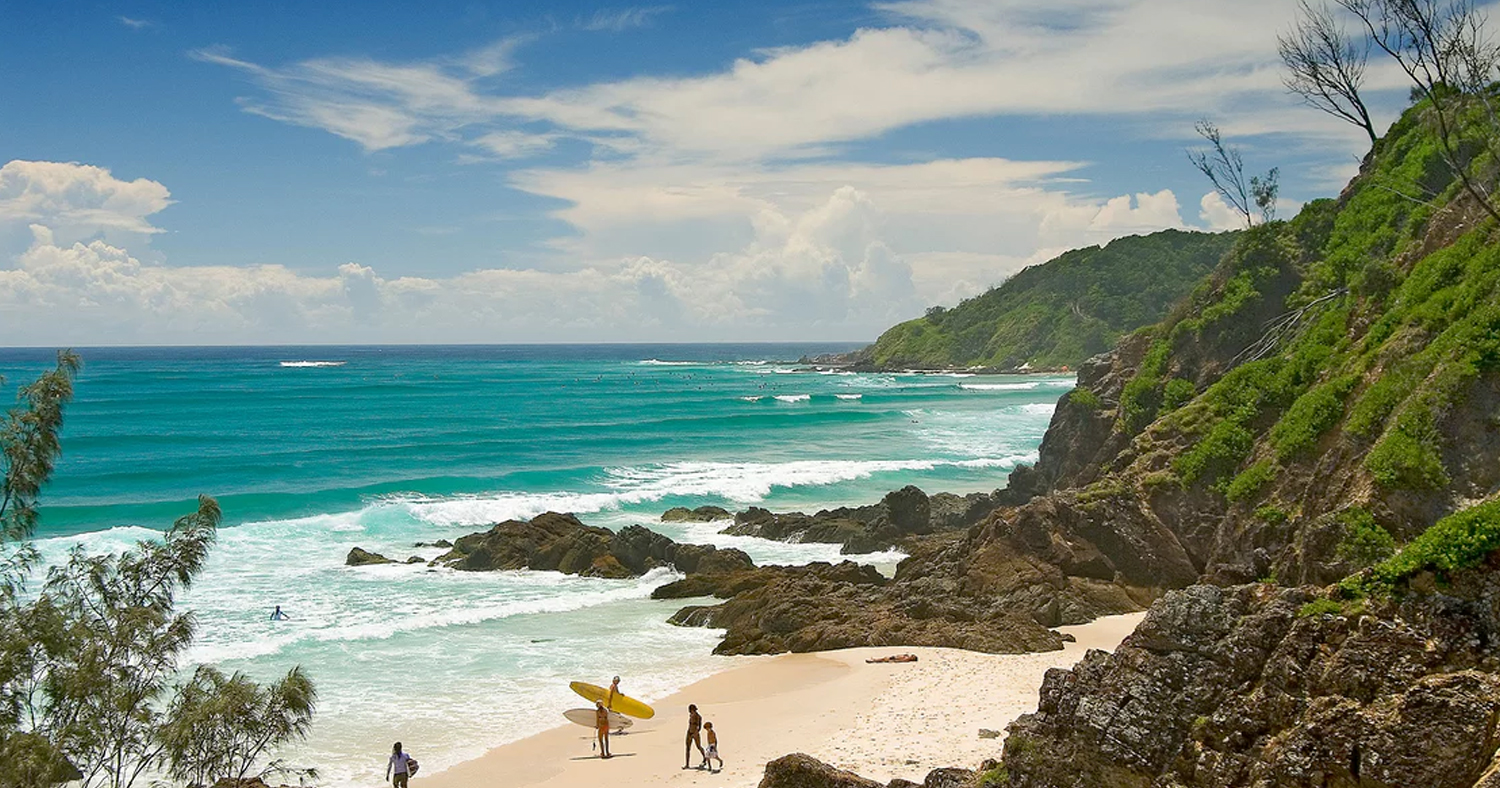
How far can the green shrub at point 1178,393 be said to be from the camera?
27.3m

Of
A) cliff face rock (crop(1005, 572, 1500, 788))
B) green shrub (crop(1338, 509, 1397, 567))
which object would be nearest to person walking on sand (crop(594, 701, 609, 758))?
cliff face rock (crop(1005, 572, 1500, 788))

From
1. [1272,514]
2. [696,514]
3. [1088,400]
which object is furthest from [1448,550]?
[696,514]

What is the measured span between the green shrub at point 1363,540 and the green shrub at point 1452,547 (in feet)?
20.9

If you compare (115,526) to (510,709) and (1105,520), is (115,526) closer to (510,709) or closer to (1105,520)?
(510,709)

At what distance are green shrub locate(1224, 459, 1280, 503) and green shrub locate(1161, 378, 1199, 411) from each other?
5559mm

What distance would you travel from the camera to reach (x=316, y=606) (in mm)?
29078

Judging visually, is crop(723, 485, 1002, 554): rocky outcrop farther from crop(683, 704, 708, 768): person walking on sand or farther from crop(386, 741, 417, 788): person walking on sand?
crop(386, 741, 417, 788): person walking on sand

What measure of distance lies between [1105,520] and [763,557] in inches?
516

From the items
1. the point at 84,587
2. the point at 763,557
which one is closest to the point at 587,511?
the point at 763,557

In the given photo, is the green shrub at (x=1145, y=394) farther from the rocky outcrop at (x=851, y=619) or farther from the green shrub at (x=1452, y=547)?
the green shrub at (x=1452, y=547)

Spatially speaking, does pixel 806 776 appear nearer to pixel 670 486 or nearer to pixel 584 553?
pixel 584 553

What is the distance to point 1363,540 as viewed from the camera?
15023mm

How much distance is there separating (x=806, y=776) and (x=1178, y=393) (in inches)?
736

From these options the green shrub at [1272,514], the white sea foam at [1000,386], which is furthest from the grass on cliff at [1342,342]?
the white sea foam at [1000,386]
